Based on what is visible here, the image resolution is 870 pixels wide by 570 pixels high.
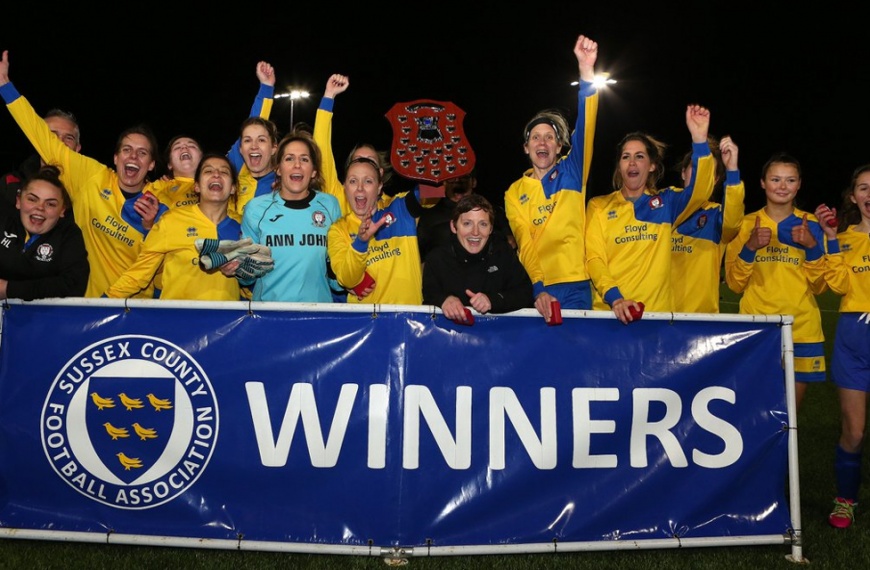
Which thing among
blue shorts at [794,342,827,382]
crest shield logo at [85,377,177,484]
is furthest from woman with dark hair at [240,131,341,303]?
blue shorts at [794,342,827,382]

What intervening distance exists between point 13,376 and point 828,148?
36.6m

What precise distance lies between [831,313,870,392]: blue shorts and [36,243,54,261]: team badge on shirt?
4.65 m

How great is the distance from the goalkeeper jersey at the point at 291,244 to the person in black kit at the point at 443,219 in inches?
25.2

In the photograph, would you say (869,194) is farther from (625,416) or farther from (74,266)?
(74,266)

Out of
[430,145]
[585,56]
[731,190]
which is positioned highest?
[585,56]

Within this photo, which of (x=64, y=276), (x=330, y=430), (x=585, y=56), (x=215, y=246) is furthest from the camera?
(x=585, y=56)

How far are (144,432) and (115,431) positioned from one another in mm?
149

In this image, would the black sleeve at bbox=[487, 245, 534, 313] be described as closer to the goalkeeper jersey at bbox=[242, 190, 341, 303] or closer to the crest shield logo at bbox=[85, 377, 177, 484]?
the goalkeeper jersey at bbox=[242, 190, 341, 303]

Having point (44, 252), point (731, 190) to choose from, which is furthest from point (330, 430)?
point (731, 190)

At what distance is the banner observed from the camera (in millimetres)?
3643

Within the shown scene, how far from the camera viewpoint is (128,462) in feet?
12.0

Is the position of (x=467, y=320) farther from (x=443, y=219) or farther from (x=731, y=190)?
(x=731, y=190)

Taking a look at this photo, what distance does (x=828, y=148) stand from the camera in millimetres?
33500

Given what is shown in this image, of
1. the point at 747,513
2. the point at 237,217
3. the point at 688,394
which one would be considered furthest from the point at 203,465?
the point at 747,513
